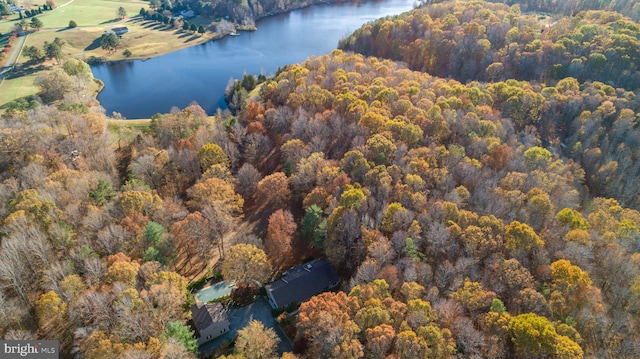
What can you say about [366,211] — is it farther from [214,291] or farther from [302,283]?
[214,291]

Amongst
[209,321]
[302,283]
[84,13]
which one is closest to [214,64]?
[84,13]

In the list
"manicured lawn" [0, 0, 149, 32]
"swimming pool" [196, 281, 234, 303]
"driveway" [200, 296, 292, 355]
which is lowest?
"driveway" [200, 296, 292, 355]

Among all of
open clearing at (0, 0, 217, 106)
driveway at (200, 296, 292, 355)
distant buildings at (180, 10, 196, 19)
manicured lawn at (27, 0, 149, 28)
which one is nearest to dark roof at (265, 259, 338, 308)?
driveway at (200, 296, 292, 355)

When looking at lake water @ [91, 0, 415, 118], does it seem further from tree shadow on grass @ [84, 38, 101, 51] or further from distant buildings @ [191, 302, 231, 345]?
distant buildings @ [191, 302, 231, 345]

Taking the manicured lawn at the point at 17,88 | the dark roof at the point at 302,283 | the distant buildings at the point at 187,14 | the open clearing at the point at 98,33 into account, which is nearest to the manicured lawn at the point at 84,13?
the open clearing at the point at 98,33

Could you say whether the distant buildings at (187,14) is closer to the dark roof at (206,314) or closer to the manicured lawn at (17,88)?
the manicured lawn at (17,88)
